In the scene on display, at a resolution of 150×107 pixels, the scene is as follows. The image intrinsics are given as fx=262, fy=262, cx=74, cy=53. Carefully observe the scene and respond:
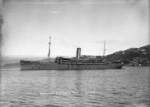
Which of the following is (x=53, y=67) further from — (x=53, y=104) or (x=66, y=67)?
(x=53, y=104)

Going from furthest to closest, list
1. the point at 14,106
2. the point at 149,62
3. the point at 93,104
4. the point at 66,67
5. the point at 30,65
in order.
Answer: the point at 149,62, the point at 66,67, the point at 30,65, the point at 93,104, the point at 14,106

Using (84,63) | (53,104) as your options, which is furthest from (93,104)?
(84,63)

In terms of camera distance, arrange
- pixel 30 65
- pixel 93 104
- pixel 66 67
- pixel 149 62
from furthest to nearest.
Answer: pixel 149 62 < pixel 66 67 < pixel 30 65 < pixel 93 104

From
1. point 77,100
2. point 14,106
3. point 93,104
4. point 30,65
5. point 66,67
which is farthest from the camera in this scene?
point 66,67

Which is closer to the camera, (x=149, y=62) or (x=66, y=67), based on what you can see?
(x=66, y=67)

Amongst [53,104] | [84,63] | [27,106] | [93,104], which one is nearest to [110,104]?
[93,104]

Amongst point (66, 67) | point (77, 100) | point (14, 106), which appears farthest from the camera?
point (66, 67)

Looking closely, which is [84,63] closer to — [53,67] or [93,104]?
[53,67]

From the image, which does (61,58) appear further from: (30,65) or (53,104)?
(53,104)

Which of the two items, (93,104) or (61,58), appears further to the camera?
(61,58)
